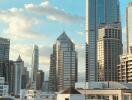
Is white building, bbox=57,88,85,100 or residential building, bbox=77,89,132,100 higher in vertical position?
white building, bbox=57,88,85,100

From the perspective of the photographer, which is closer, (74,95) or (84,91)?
(74,95)

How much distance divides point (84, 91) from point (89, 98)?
3.67m

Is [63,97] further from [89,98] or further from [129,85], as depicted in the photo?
[129,85]

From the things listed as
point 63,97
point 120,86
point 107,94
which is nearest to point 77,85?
point 120,86

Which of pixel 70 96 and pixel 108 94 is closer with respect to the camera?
pixel 70 96

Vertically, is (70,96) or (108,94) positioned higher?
(70,96)

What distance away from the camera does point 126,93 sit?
143250mm

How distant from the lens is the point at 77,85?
182m

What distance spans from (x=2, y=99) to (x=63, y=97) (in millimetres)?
86316

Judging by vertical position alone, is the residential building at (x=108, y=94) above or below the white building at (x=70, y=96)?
below

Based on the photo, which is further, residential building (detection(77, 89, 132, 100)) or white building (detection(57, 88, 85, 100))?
residential building (detection(77, 89, 132, 100))

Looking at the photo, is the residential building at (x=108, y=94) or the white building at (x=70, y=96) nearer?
the white building at (x=70, y=96)

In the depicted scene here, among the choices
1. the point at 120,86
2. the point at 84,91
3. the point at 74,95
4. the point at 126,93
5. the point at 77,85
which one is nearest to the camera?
the point at 74,95

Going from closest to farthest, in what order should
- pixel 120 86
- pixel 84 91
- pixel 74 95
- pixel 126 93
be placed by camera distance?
pixel 74 95, pixel 126 93, pixel 84 91, pixel 120 86
